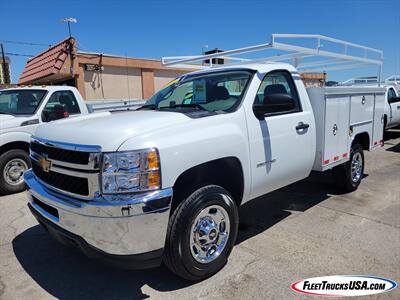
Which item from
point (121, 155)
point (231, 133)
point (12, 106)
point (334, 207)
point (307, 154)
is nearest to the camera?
point (121, 155)

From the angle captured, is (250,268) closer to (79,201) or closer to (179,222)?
(179,222)

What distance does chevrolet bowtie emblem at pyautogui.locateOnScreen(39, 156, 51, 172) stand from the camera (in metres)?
2.91

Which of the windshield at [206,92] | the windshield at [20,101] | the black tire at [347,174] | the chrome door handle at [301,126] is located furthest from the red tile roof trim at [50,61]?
the chrome door handle at [301,126]

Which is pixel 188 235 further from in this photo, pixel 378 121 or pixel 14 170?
pixel 378 121

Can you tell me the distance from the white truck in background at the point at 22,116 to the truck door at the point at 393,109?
10687mm

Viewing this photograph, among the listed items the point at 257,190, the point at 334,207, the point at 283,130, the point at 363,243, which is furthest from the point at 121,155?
the point at 334,207

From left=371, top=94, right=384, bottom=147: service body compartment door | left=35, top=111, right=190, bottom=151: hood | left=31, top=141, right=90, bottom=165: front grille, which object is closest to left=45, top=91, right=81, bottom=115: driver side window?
left=35, top=111, right=190, bottom=151: hood

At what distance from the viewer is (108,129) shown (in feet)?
8.77

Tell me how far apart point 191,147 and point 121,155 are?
608 millimetres

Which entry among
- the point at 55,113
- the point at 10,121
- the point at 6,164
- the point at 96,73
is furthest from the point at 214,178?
the point at 96,73

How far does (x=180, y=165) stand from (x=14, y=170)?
15.1 feet

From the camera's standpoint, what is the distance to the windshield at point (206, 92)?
11.7 feet

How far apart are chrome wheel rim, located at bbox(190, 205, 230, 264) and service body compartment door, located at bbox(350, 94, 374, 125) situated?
306 cm

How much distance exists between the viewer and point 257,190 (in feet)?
11.7
